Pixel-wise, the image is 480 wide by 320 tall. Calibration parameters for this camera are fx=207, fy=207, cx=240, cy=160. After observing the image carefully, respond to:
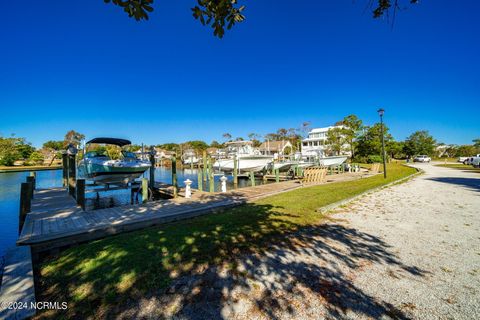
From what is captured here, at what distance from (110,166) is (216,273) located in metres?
11.0

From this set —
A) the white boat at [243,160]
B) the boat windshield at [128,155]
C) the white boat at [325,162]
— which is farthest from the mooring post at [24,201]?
the white boat at [325,162]

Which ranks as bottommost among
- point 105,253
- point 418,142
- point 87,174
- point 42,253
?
point 42,253

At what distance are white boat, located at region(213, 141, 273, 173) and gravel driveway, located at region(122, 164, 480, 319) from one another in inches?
614

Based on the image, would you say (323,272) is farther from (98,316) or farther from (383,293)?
(98,316)

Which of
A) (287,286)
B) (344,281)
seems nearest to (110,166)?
(287,286)

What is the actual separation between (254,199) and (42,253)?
6923mm

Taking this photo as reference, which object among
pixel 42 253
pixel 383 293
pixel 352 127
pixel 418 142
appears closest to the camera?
pixel 383 293

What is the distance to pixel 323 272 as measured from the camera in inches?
129

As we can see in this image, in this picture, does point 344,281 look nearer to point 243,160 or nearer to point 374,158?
point 243,160

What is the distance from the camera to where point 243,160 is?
2125 cm

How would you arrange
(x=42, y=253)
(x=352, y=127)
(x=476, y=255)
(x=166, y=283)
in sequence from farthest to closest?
(x=352, y=127) < (x=42, y=253) < (x=476, y=255) < (x=166, y=283)

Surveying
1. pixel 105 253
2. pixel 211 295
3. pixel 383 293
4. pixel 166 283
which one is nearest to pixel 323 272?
pixel 383 293

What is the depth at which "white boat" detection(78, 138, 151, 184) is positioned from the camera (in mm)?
11742

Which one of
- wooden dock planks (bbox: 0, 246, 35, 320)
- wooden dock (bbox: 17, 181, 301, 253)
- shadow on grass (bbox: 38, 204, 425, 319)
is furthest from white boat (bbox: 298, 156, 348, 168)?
wooden dock planks (bbox: 0, 246, 35, 320)
